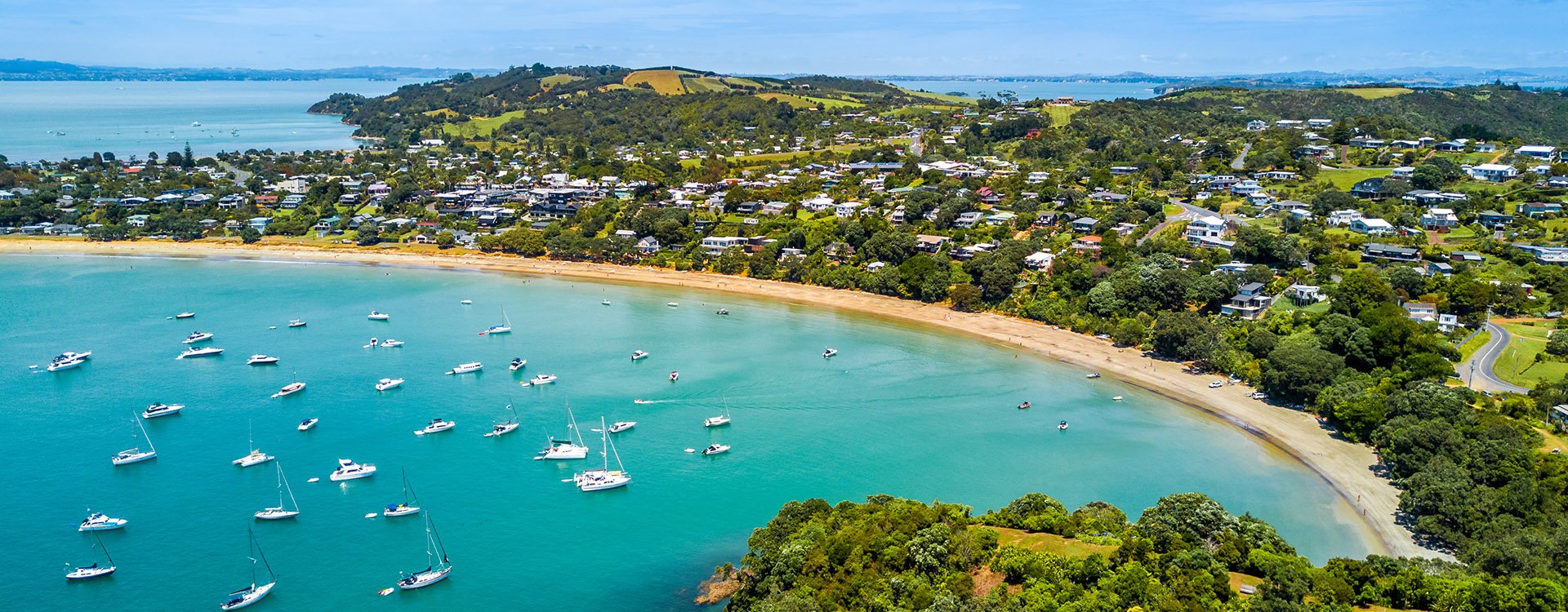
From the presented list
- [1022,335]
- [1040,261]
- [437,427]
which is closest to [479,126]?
[1040,261]

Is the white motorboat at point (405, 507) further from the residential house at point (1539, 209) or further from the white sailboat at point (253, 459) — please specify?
the residential house at point (1539, 209)

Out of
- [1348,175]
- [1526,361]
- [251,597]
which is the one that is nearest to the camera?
A: [251,597]

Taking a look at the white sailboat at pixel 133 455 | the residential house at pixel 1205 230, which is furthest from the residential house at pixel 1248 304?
the white sailboat at pixel 133 455

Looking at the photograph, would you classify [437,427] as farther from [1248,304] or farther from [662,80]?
[662,80]

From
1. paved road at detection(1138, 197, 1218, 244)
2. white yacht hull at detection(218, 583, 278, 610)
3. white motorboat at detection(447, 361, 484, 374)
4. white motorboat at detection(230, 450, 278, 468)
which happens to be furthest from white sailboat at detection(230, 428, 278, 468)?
paved road at detection(1138, 197, 1218, 244)

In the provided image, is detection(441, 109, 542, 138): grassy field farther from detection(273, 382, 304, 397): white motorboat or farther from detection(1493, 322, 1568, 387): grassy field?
detection(1493, 322, 1568, 387): grassy field

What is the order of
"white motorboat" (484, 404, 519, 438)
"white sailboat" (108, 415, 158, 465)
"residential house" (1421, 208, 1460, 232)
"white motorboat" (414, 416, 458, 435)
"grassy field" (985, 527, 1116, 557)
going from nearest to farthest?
"grassy field" (985, 527, 1116, 557), "white sailboat" (108, 415, 158, 465), "white motorboat" (414, 416, 458, 435), "white motorboat" (484, 404, 519, 438), "residential house" (1421, 208, 1460, 232)
